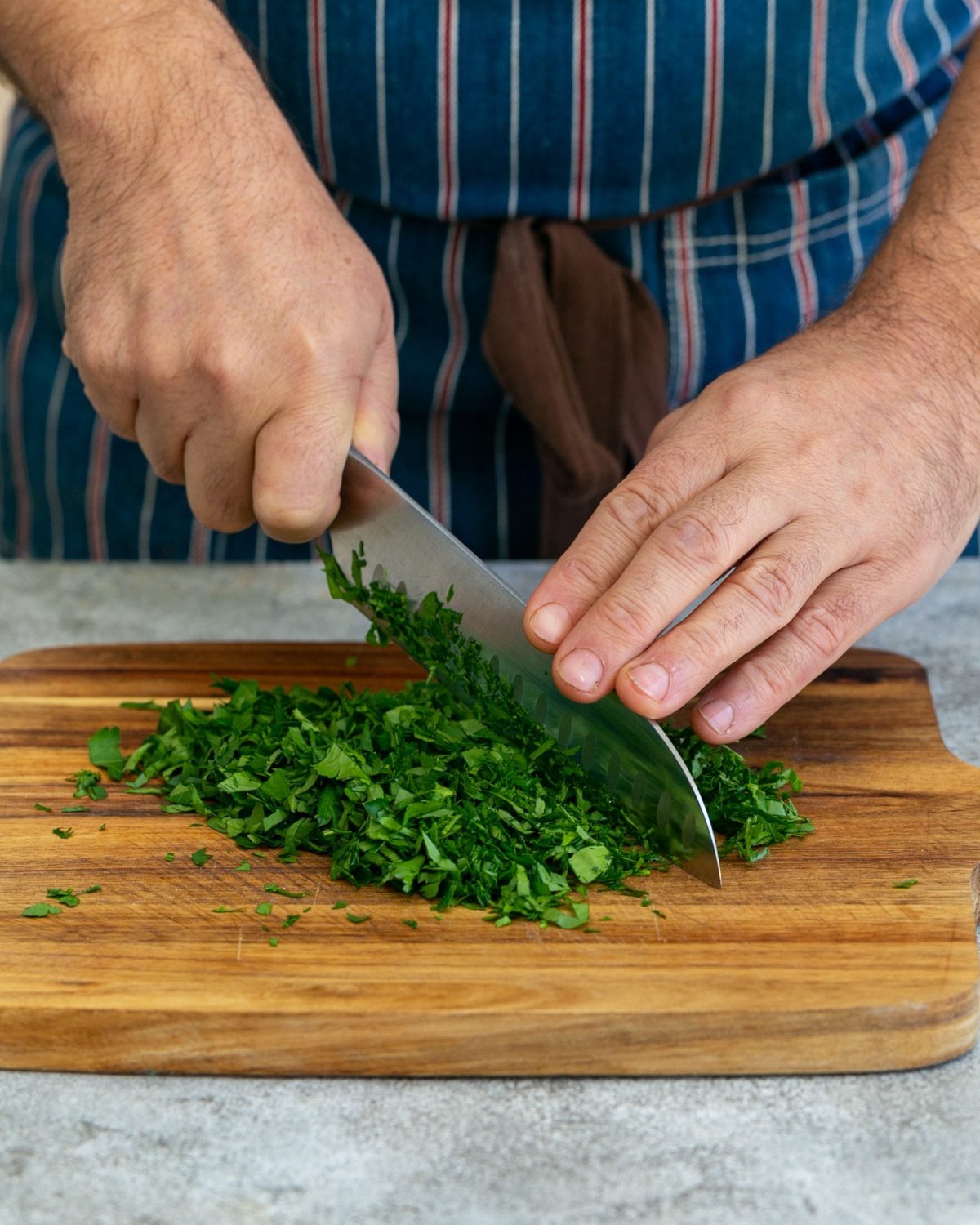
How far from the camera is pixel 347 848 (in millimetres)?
1329

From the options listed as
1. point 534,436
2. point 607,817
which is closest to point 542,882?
point 607,817

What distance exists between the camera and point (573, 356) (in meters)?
2.10

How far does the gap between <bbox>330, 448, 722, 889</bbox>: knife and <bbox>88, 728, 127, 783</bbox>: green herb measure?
0.37 meters

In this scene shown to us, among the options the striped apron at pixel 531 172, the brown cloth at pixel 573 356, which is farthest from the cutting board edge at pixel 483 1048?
the striped apron at pixel 531 172

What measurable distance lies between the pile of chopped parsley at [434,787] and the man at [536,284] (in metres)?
0.13

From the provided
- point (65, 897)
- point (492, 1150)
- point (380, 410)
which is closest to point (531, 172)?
point (380, 410)

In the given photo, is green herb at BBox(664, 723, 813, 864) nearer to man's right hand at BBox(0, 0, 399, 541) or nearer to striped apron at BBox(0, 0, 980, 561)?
man's right hand at BBox(0, 0, 399, 541)

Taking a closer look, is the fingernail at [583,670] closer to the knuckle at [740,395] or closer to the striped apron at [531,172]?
the knuckle at [740,395]

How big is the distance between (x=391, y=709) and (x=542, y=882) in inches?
13.6

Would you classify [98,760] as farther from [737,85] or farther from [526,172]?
[737,85]

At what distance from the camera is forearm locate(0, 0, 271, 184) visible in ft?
5.43

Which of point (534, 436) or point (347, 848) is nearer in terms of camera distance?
point (347, 848)

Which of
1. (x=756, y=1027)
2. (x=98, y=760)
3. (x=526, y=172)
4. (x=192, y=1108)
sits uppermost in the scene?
(x=526, y=172)

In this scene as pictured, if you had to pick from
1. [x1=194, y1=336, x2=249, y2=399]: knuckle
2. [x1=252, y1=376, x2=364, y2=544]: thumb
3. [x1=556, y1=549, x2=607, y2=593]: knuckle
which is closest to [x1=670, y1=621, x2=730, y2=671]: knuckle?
[x1=556, y1=549, x2=607, y2=593]: knuckle
